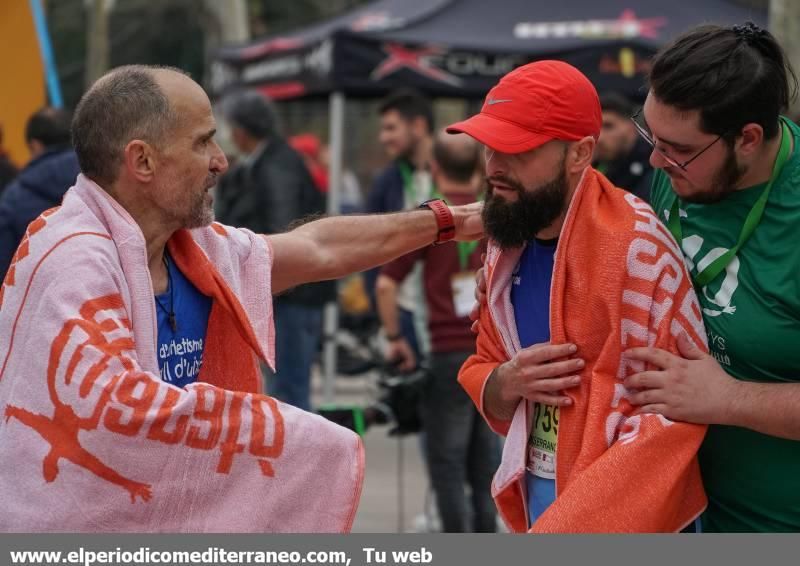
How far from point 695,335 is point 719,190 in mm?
341

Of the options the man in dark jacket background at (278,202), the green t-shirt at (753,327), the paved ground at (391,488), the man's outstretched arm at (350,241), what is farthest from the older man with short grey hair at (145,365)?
the man in dark jacket background at (278,202)

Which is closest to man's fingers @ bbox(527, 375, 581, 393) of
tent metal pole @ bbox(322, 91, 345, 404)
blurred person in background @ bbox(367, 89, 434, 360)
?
blurred person in background @ bbox(367, 89, 434, 360)

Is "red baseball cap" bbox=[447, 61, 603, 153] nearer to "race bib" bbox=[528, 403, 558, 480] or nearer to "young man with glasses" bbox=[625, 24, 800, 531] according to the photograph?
"young man with glasses" bbox=[625, 24, 800, 531]

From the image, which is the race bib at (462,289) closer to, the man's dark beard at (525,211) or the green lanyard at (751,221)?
the man's dark beard at (525,211)

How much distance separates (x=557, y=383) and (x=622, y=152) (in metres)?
3.74

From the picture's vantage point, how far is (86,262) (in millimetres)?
2793

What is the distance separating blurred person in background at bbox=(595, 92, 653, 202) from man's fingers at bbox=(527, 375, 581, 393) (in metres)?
2.88

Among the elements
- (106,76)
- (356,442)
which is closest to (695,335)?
(356,442)

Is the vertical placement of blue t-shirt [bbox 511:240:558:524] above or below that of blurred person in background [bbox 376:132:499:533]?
above

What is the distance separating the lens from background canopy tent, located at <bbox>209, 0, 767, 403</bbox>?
993 centimetres

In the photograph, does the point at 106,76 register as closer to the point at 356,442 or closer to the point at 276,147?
the point at 356,442

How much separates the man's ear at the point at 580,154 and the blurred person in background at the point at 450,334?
3.14m

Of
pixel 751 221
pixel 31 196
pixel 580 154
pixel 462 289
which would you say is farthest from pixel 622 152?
pixel 751 221

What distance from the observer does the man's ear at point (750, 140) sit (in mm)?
2926
